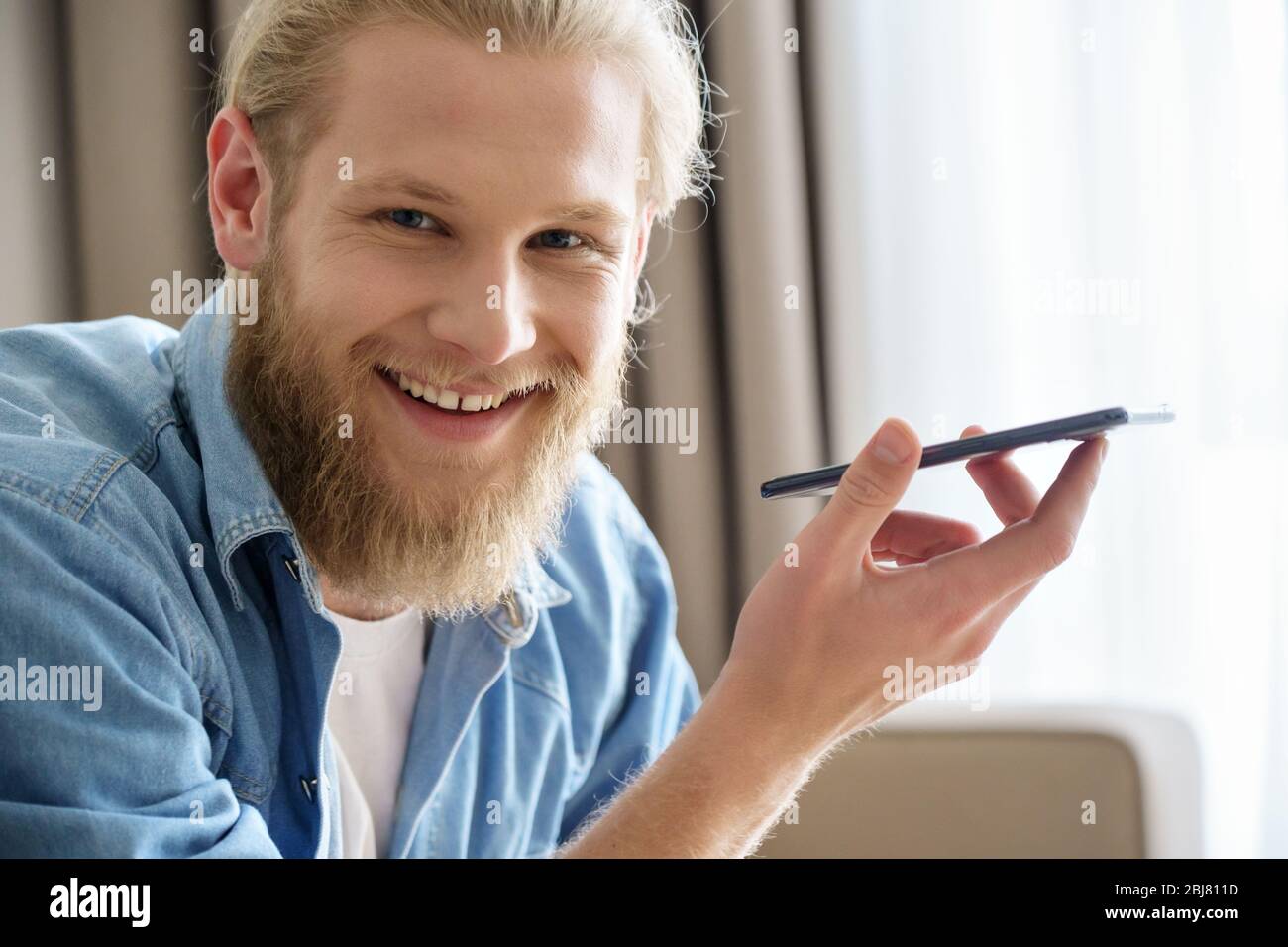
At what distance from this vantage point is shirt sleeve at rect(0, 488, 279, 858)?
588mm

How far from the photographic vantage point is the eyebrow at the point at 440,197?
2.54ft

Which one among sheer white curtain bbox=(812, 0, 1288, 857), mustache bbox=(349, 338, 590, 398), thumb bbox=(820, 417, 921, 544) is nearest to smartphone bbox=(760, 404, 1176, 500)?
thumb bbox=(820, 417, 921, 544)

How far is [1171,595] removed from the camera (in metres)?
1.55

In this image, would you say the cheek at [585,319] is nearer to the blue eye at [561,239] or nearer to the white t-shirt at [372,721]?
the blue eye at [561,239]

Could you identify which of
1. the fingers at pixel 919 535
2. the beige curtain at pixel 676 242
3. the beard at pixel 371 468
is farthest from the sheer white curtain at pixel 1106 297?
the beard at pixel 371 468

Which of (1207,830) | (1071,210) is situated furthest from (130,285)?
(1207,830)

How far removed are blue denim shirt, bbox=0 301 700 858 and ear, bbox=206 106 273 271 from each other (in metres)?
0.06

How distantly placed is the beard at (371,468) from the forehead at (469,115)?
0.15 meters

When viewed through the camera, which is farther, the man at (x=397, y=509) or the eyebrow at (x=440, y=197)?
the eyebrow at (x=440, y=197)

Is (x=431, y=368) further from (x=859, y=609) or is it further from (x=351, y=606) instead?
(x=859, y=609)

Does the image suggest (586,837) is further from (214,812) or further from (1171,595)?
(1171,595)

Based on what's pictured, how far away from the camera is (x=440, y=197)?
0.77 m
